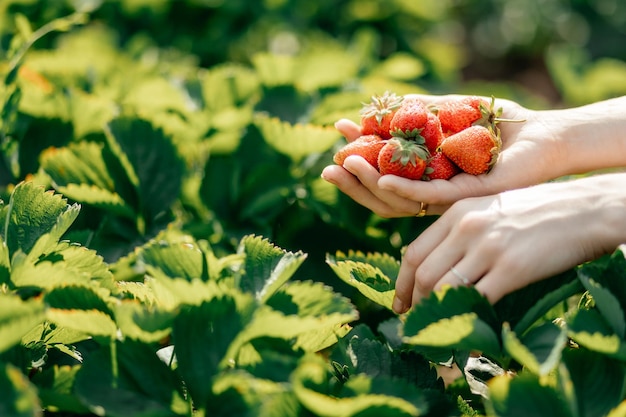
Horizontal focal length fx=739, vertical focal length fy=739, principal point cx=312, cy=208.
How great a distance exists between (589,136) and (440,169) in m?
0.29

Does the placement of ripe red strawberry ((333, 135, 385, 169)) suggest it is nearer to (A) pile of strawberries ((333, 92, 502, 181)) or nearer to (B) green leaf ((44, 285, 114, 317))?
(A) pile of strawberries ((333, 92, 502, 181))

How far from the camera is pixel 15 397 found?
2.48 feet

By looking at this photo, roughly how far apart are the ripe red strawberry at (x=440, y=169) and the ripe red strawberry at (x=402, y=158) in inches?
1.0

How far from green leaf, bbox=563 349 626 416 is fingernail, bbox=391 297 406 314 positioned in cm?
25

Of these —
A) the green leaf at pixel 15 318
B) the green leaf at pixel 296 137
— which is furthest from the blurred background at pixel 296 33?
the green leaf at pixel 15 318

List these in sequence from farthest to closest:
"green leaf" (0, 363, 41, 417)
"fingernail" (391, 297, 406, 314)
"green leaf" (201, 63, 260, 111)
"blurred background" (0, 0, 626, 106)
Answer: "blurred background" (0, 0, 626, 106) < "green leaf" (201, 63, 260, 111) < "fingernail" (391, 297, 406, 314) < "green leaf" (0, 363, 41, 417)

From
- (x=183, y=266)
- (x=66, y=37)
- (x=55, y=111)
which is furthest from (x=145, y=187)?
(x=66, y=37)

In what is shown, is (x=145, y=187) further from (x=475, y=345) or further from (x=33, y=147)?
(x=475, y=345)

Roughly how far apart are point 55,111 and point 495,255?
1.03m

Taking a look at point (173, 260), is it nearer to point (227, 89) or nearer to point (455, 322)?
point (455, 322)

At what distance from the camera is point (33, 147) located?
5.16ft

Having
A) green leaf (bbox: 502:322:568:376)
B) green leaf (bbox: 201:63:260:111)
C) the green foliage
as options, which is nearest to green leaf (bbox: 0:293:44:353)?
the green foliage

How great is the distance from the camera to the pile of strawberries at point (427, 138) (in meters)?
1.16

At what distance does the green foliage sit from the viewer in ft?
2.88
